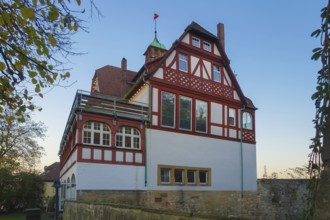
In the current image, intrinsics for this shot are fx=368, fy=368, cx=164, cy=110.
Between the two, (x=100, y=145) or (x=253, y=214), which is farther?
(x=253, y=214)

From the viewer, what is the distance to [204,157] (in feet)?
68.1

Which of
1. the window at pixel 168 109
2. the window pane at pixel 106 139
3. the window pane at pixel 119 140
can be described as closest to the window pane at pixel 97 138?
the window pane at pixel 106 139

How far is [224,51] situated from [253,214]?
396 inches

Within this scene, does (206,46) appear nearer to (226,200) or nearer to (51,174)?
(226,200)

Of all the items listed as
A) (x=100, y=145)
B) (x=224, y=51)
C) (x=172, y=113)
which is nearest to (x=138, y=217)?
(x=100, y=145)

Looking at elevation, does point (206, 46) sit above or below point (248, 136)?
above

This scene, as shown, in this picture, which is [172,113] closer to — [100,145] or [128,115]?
[128,115]

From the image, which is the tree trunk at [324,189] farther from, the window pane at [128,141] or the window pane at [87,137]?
the window pane at [128,141]

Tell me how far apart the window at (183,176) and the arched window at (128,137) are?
69.3 inches

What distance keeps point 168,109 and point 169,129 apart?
3.59ft

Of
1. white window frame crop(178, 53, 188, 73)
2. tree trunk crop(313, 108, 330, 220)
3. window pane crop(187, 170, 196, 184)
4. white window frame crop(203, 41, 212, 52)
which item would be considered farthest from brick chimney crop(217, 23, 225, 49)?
tree trunk crop(313, 108, 330, 220)

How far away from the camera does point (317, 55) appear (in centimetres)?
212

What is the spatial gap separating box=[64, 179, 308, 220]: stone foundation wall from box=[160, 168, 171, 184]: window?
0.59 meters

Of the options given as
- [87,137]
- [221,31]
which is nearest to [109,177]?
[87,137]
